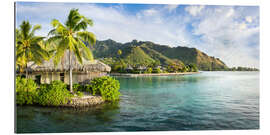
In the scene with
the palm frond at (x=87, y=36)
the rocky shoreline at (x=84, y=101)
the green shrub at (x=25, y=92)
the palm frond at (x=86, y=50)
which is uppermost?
the palm frond at (x=87, y=36)

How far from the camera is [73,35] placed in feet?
19.5

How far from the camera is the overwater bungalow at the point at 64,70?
7520 millimetres

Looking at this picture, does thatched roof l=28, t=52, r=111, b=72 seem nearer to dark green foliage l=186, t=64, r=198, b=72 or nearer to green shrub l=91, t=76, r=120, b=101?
green shrub l=91, t=76, r=120, b=101

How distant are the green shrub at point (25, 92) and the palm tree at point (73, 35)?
129 centimetres

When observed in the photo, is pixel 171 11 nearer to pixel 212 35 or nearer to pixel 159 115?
pixel 212 35

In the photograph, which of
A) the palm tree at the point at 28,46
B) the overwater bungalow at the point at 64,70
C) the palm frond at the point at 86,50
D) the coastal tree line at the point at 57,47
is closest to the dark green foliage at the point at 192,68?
the overwater bungalow at the point at 64,70

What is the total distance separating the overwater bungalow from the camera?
752 cm

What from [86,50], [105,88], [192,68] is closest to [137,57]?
[192,68]

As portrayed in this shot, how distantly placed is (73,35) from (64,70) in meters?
2.31

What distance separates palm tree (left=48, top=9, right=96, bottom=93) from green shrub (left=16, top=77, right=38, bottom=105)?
1.29 meters

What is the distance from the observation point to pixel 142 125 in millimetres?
4320

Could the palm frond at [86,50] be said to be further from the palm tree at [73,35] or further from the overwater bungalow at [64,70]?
the overwater bungalow at [64,70]

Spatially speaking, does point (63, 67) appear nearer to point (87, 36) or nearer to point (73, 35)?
point (73, 35)
